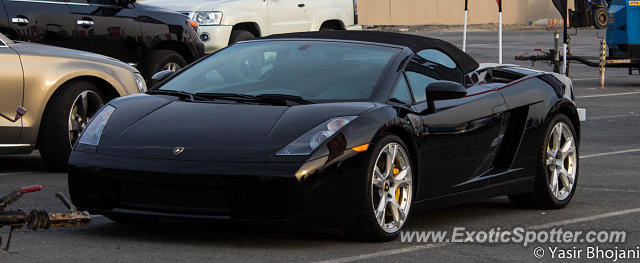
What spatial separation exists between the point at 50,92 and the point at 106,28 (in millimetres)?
3734

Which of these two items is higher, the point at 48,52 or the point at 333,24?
the point at 48,52

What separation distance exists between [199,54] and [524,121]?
7728mm

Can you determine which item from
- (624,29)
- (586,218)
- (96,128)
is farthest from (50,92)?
(624,29)

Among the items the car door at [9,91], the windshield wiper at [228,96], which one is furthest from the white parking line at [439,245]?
the car door at [9,91]

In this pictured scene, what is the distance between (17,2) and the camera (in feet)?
41.9

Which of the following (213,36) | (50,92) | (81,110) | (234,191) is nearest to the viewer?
(234,191)

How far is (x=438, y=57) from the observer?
8.08 m

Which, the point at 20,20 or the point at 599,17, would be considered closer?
the point at 20,20

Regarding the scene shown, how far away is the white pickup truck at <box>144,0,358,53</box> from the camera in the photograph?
19312mm

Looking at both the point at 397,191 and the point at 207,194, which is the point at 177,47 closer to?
the point at 397,191

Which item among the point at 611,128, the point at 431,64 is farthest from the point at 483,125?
the point at 611,128

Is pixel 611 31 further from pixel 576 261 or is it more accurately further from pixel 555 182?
pixel 576 261

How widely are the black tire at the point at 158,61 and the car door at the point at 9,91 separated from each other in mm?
4403

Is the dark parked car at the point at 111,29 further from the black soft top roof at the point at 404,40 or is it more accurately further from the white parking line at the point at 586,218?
the white parking line at the point at 586,218
